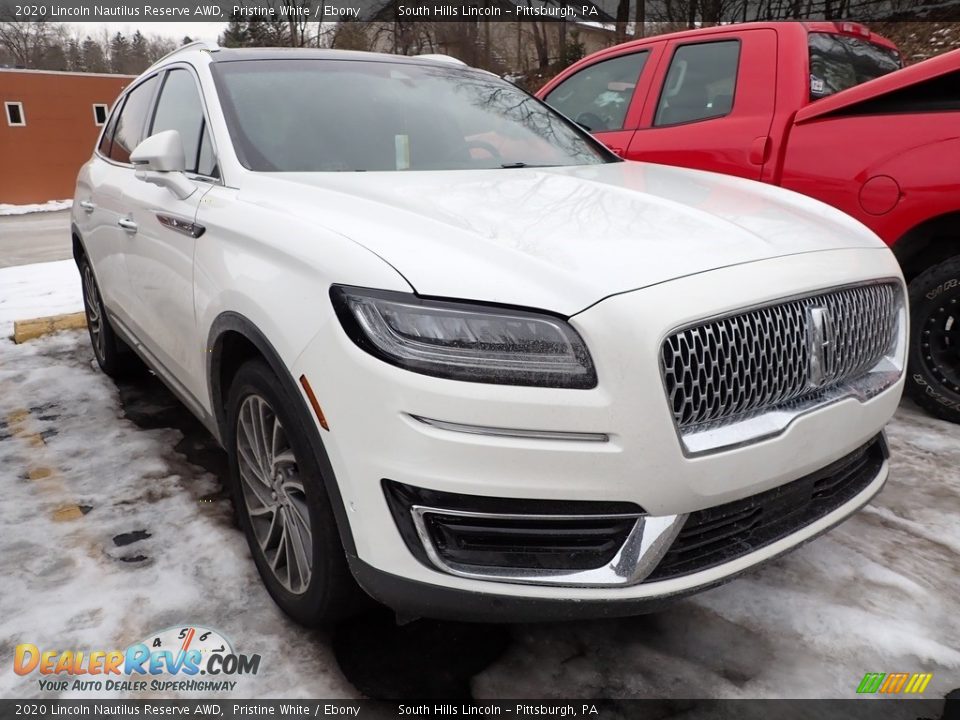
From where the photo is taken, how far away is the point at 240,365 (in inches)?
86.0

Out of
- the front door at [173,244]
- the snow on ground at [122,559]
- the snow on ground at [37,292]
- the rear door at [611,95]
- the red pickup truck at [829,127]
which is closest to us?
the snow on ground at [122,559]

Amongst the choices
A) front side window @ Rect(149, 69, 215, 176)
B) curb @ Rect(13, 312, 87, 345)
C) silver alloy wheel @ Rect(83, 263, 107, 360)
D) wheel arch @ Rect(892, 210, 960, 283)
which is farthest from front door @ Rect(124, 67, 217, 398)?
wheel arch @ Rect(892, 210, 960, 283)

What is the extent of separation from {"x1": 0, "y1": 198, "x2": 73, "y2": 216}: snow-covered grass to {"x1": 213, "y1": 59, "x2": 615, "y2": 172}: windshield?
26913 millimetres

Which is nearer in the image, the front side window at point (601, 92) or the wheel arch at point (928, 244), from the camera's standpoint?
the wheel arch at point (928, 244)

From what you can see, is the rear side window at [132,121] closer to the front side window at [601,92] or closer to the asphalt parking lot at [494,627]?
the asphalt parking lot at [494,627]

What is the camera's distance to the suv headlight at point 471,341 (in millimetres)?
1532

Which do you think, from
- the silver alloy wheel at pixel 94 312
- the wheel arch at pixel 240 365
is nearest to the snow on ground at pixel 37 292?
the silver alloy wheel at pixel 94 312

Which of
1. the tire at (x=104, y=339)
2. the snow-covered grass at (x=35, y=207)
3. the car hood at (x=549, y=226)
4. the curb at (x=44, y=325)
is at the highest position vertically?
the car hood at (x=549, y=226)

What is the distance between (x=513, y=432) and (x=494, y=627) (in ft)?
3.00

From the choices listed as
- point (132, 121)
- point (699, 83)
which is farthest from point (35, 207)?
point (699, 83)

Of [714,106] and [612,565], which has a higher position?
[714,106]

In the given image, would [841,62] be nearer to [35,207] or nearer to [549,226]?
[549,226]

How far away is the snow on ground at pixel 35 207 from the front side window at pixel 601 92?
2606 cm

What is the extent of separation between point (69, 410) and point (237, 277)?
8.25 ft
